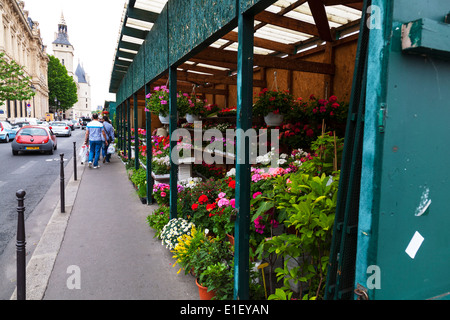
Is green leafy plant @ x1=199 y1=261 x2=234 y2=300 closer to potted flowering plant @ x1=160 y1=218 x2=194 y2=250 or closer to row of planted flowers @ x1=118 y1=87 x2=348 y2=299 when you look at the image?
row of planted flowers @ x1=118 y1=87 x2=348 y2=299

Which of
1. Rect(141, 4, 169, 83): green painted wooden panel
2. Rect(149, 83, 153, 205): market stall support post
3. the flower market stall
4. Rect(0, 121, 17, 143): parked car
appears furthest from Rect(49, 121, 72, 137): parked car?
Rect(149, 83, 153, 205): market stall support post

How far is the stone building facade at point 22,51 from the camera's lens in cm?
4656

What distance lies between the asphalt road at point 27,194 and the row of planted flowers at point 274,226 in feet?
6.37

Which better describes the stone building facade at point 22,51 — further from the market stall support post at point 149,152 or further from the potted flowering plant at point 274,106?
the potted flowering plant at point 274,106

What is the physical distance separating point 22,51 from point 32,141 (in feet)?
179

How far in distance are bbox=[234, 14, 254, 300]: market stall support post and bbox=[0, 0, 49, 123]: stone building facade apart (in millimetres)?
38452

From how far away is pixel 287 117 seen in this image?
4609mm

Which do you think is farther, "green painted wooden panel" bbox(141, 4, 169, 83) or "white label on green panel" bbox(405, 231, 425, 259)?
"green painted wooden panel" bbox(141, 4, 169, 83)

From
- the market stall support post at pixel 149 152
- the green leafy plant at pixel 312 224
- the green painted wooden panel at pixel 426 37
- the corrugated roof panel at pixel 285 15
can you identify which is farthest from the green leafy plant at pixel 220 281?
the market stall support post at pixel 149 152

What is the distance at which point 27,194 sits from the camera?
26.6ft

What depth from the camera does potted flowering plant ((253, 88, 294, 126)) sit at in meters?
4.64

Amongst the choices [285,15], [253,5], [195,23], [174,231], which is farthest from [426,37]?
[285,15]

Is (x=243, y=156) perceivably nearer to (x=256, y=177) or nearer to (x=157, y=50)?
(x=256, y=177)
